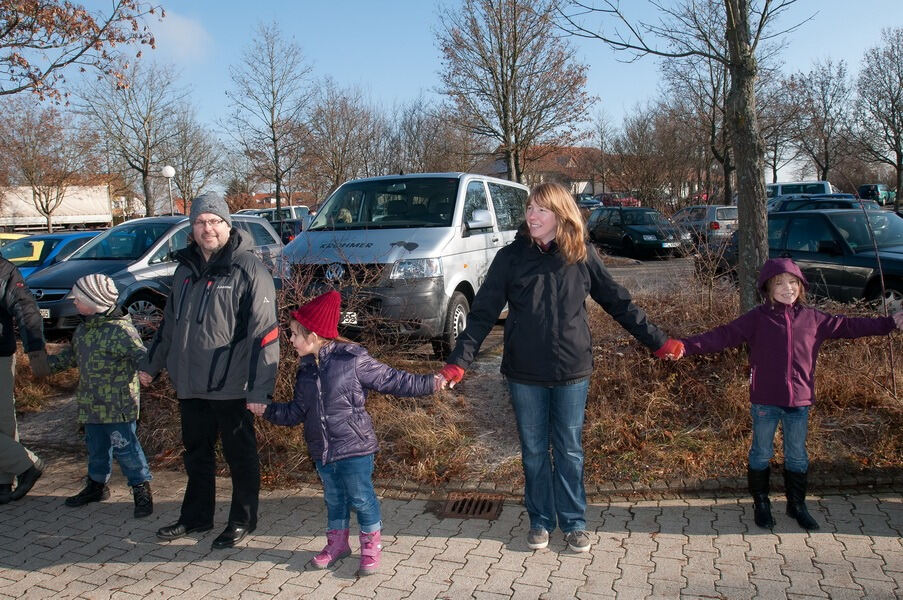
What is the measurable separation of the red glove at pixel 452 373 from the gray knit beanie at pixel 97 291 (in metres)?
2.19

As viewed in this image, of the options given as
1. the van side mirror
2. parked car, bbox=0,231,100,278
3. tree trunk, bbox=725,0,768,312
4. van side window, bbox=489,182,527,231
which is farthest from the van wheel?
parked car, bbox=0,231,100,278

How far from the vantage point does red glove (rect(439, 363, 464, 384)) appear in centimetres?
356

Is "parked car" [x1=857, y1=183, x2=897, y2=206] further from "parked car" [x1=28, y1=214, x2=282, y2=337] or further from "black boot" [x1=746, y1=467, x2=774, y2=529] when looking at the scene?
"black boot" [x1=746, y1=467, x2=774, y2=529]

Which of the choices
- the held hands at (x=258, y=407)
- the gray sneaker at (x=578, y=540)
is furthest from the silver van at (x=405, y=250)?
the gray sneaker at (x=578, y=540)

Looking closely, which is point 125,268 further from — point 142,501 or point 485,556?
point 485,556

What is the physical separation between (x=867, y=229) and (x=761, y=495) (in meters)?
6.36

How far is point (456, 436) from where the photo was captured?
504 centimetres

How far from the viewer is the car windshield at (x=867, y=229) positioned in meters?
8.62

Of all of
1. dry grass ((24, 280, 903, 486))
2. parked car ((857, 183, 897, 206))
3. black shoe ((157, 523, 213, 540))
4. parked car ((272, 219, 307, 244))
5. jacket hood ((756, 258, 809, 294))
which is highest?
parked car ((857, 183, 897, 206))

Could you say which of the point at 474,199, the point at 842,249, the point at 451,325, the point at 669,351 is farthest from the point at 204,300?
the point at 842,249

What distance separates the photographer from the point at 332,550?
144 inches

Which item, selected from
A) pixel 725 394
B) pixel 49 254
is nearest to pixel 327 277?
pixel 725 394

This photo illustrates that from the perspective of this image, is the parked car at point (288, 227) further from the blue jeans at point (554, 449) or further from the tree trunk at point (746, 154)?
the blue jeans at point (554, 449)

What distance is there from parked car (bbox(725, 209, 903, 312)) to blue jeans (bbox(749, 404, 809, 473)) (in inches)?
171
